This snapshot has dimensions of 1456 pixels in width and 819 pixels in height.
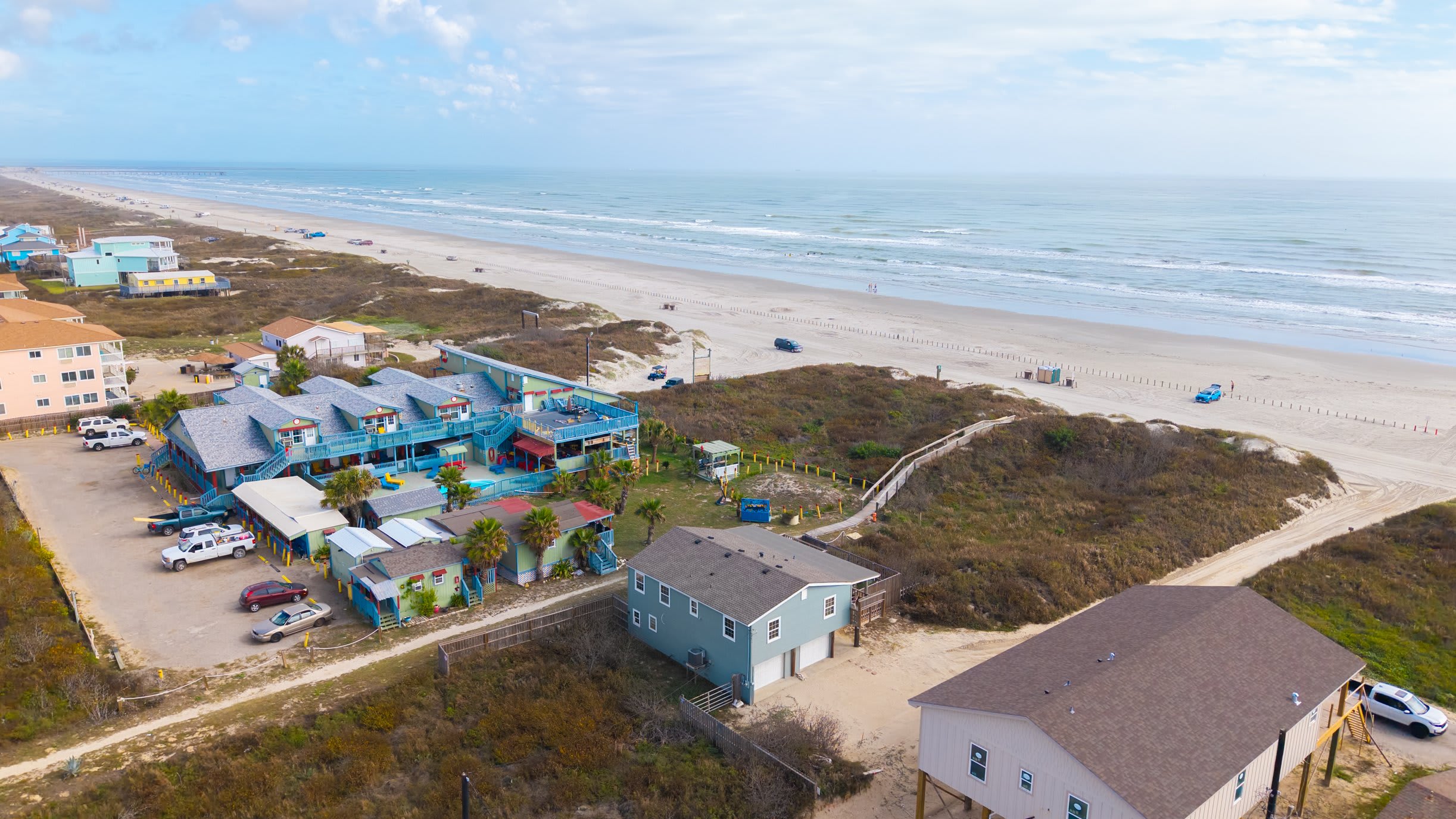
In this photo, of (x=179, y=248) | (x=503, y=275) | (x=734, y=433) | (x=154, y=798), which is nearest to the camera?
(x=154, y=798)

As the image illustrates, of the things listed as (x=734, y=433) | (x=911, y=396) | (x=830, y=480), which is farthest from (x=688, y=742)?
(x=911, y=396)

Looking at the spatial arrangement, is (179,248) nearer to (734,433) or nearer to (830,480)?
(734,433)

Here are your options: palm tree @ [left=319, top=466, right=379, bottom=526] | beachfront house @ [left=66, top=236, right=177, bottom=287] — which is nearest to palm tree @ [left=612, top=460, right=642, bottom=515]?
palm tree @ [left=319, top=466, right=379, bottom=526]

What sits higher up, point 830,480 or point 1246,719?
point 1246,719

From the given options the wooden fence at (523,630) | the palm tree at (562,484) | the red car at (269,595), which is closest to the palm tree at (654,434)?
the palm tree at (562,484)

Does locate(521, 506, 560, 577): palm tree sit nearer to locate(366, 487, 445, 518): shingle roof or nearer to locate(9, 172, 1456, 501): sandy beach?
locate(366, 487, 445, 518): shingle roof

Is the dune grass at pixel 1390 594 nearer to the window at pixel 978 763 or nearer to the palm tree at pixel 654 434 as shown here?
the window at pixel 978 763
